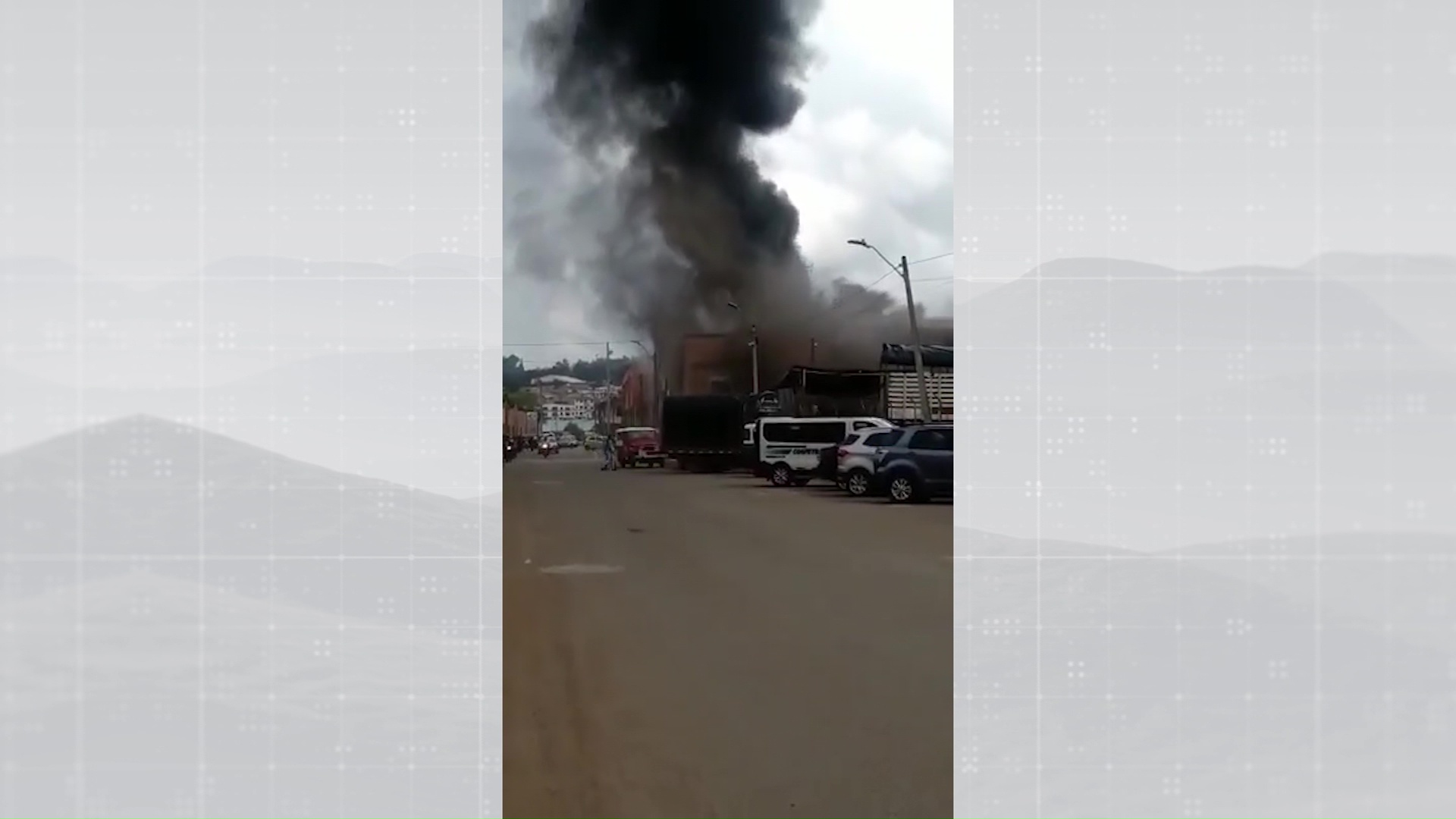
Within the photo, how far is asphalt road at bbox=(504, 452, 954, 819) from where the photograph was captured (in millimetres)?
3178

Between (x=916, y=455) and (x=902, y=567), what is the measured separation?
10.3 ft

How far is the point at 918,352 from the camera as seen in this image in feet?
37.2

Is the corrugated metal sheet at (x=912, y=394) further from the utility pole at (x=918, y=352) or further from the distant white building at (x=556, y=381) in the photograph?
the distant white building at (x=556, y=381)

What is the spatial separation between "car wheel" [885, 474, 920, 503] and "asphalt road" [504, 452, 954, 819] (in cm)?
92

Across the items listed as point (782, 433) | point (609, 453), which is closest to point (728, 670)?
point (782, 433)

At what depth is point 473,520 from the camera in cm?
255

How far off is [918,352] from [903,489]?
6.11 ft

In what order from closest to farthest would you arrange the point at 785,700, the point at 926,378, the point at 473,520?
the point at 473,520 < the point at 785,700 < the point at 926,378

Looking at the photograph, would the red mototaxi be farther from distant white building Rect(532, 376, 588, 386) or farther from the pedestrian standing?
distant white building Rect(532, 376, 588, 386)

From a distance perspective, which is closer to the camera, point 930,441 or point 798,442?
point 930,441

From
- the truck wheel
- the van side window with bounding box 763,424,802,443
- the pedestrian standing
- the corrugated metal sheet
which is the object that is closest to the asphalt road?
the truck wheel

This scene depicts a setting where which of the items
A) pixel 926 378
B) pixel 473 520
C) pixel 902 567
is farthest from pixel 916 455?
pixel 473 520

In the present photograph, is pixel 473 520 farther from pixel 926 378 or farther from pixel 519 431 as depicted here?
pixel 926 378

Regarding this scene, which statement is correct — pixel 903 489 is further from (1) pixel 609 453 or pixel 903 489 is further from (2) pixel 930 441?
(1) pixel 609 453
